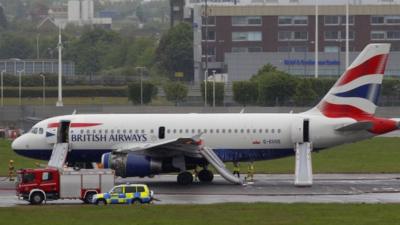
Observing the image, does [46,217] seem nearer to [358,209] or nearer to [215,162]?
[358,209]

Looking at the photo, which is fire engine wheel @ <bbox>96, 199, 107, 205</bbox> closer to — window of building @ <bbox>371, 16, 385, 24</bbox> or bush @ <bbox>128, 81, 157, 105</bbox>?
bush @ <bbox>128, 81, 157, 105</bbox>

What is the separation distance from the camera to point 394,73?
162750mm

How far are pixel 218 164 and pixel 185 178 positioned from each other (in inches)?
85.2

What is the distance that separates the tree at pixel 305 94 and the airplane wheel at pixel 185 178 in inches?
2411

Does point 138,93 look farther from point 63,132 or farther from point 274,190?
point 274,190

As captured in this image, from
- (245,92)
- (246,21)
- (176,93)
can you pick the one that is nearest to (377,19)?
(246,21)

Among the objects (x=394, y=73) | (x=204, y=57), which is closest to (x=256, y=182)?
(x=394, y=73)

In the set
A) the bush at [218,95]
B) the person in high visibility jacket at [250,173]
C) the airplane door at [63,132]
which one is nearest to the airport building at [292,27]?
the bush at [218,95]

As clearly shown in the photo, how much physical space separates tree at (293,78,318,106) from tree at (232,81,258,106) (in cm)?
780

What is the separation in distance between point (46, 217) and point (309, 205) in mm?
11559

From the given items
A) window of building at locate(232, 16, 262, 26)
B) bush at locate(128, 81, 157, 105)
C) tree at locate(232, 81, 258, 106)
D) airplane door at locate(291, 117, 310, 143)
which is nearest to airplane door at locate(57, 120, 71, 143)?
airplane door at locate(291, 117, 310, 143)

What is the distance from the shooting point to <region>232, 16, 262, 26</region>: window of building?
174 metres

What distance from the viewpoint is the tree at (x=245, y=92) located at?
136875 millimetres

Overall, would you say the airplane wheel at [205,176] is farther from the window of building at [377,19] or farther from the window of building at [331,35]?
the window of building at [377,19]
